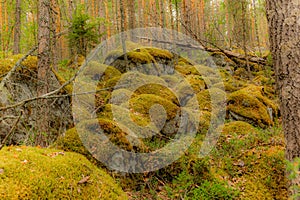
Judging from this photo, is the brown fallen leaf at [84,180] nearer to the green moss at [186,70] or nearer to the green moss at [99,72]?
the green moss at [99,72]

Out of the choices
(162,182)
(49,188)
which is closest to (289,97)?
(162,182)

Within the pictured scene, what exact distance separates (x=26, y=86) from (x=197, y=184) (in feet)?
14.4

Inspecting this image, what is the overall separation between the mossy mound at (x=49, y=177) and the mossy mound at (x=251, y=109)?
5.28m

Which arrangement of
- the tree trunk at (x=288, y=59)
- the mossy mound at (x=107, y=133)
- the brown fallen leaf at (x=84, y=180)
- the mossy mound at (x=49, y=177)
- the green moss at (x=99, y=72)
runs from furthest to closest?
the green moss at (x=99, y=72) → the mossy mound at (x=107, y=133) → the tree trunk at (x=288, y=59) → the brown fallen leaf at (x=84, y=180) → the mossy mound at (x=49, y=177)

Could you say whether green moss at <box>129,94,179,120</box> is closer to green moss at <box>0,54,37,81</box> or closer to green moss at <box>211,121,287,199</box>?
green moss at <box>211,121,287,199</box>

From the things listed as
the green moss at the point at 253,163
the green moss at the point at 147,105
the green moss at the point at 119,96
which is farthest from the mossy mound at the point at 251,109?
the green moss at the point at 119,96

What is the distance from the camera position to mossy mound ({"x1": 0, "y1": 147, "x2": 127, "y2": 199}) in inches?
79.1

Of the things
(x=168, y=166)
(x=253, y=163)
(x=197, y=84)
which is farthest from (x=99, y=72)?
(x=253, y=163)

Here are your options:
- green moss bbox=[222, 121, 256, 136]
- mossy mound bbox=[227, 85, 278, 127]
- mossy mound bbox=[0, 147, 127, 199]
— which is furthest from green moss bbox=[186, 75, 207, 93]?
mossy mound bbox=[0, 147, 127, 199]

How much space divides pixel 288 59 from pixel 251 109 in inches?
176

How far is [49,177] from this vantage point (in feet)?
7.47

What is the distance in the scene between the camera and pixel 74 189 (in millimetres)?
2420

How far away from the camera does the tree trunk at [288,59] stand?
297 cm

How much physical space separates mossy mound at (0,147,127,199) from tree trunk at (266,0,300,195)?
2.48 meters
